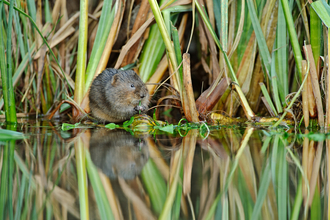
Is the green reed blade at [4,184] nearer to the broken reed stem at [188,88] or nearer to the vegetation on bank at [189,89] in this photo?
the vegetation on bank at [189,89]

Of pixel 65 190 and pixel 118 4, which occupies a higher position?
pixel 118 4

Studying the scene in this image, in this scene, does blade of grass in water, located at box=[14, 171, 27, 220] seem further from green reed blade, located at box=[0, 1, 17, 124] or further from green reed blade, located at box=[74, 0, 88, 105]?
green reed blade, located at box=[74, 0, 88, 105]

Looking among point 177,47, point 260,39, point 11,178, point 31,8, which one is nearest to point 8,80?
point 31,8

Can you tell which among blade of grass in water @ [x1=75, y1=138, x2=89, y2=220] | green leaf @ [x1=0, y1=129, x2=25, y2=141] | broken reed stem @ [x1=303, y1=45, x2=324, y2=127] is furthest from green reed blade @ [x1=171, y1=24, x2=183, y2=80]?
green leaf @ [x1=0, y1=129, x2=25, y2=141]

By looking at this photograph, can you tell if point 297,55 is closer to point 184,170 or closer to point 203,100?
point 203,100

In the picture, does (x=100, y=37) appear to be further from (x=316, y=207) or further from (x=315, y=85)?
(x=316, y=207)

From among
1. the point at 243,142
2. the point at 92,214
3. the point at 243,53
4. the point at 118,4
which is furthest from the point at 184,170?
the point at 118,4
